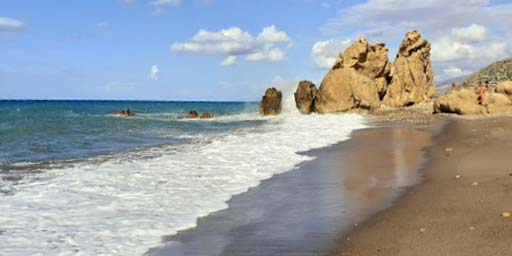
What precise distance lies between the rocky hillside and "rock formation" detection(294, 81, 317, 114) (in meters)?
19.2

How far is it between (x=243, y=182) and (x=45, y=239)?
4.81 m

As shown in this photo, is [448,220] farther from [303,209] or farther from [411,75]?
[411,75]

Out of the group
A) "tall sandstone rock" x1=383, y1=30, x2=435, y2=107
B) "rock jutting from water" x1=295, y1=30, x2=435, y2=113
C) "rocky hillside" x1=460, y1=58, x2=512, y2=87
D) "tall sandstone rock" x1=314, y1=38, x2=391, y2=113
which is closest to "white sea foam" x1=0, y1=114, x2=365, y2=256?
"tall sandstone rock" x1=314, y1=38, x2=391, y2=113

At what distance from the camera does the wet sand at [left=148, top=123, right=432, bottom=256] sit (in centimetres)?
608

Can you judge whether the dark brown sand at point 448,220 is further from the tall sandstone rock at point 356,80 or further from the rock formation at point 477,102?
the tall sandstone rock at point 356,80

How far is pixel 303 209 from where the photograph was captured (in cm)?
797

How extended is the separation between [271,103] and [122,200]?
146ft

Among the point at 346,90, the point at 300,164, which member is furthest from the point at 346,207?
the point at 346,90

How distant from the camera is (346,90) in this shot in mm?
46062

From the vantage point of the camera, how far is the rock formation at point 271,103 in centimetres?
5275

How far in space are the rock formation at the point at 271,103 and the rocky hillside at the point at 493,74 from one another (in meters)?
21.5

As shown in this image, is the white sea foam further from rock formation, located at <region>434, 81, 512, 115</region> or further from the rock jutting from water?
the rock jutting from water

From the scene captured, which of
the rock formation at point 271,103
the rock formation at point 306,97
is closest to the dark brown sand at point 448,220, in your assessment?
the rock formation at point 306,97

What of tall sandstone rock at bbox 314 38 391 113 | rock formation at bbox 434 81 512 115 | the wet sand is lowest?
the wet sand
